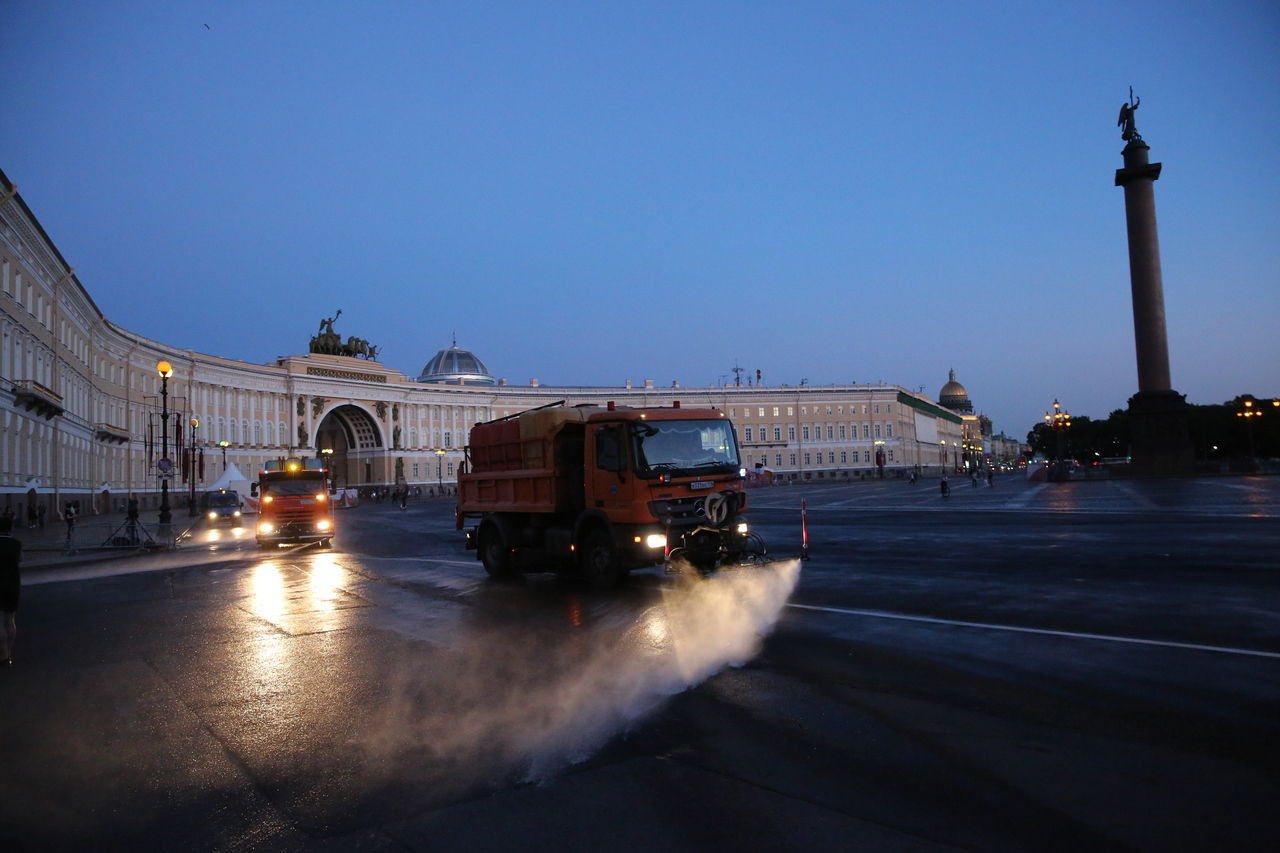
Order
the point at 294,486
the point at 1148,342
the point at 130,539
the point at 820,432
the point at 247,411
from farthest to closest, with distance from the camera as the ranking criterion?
the point at 820,432 < the point at 247,411 < the point at 1148,342 < the point at 130,539 < the point at 294,486

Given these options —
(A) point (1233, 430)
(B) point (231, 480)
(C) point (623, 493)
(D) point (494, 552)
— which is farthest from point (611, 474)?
(A) point (1233, 430)

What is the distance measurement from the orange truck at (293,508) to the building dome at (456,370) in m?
113

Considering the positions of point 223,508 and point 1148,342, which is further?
point 1148,342

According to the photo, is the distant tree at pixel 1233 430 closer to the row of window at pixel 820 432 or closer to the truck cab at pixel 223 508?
the row of window at pixel 820 432

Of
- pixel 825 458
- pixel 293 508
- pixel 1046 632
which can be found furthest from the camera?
pixel 825 458

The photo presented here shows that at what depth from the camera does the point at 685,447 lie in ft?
45.7

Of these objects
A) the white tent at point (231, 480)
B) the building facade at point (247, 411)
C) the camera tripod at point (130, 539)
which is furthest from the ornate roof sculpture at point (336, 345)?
the camera tripod at point (130, 539)

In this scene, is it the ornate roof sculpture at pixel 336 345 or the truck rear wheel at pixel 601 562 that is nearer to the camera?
the truck rear wheel at pixel 601 562

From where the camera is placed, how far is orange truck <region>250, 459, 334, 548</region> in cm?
2844

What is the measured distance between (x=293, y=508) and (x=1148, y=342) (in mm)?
50382

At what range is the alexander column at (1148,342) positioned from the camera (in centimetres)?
5319

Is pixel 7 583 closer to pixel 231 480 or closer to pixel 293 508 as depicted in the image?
pixel 293 508

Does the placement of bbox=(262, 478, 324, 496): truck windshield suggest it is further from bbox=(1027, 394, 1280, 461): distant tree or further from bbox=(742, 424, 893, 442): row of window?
bbox=(742, 424, 893, 442): row of window

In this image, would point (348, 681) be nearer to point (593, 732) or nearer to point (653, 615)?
point (593, 732)
